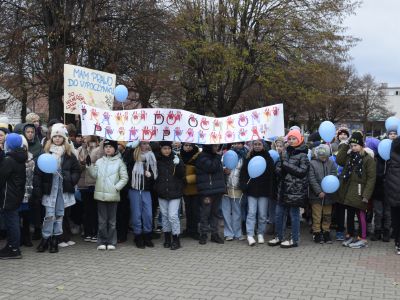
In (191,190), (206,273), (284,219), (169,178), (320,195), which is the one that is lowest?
(206,273)

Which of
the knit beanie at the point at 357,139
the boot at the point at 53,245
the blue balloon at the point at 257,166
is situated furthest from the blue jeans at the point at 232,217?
the boot at the point at 53,245

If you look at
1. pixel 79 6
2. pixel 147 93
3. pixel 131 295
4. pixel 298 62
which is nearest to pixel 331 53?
pixel 298 62

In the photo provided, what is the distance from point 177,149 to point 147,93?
44.8 feet

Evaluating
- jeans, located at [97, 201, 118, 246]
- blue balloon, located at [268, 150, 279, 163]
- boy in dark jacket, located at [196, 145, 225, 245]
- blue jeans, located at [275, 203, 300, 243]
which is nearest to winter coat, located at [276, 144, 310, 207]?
blue jeans, located at [275, 203, 300, 243]

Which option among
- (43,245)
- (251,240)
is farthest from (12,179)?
(251,240)

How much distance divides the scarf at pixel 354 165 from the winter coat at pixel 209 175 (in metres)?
2.01

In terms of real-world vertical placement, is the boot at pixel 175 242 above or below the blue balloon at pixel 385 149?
below

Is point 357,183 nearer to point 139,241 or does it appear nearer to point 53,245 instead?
point 139,241

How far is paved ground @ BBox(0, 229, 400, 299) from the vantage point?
513 cm

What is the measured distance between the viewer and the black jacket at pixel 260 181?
7547mm

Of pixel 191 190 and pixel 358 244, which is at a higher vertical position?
pixel 191 190

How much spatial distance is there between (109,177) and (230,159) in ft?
6.45

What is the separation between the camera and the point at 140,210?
23.8 ft

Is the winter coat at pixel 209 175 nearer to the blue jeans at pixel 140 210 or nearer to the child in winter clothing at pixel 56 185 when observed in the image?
the blue jeans at pixel 140 210
